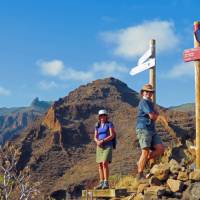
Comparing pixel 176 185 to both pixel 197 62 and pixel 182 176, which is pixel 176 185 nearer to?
pixel 182 176

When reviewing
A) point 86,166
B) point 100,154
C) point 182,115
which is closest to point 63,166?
point 86,166

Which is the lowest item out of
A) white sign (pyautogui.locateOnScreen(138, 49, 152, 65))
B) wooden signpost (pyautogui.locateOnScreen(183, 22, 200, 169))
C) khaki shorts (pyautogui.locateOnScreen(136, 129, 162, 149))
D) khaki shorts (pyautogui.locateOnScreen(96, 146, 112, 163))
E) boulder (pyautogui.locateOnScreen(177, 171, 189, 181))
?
boulder (pyautogui.locateOnScreen(177, 171, 189, 181))

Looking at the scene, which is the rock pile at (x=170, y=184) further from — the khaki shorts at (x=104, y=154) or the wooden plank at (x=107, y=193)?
the khaki shorts at (x=104, y=154)

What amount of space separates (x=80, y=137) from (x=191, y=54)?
34668mm

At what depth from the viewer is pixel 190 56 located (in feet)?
34.4

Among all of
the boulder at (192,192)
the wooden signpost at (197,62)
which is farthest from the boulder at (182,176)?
the wooden signpost at (197,62)

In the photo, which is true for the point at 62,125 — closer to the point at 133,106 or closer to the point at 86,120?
the point at 86,120

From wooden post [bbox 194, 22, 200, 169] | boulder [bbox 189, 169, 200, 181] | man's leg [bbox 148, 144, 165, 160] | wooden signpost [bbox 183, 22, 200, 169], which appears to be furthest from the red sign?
boulder [bbox 189, 169, 200, 181]

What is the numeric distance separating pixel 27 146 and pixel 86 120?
598 centimetres

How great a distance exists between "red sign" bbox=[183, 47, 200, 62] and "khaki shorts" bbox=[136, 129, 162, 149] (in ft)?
5.24

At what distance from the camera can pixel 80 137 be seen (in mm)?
44750

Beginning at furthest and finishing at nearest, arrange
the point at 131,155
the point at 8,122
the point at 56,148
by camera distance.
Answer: the point at 8,122
the point at 56,148
the point at 131,155

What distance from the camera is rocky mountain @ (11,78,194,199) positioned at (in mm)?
36969

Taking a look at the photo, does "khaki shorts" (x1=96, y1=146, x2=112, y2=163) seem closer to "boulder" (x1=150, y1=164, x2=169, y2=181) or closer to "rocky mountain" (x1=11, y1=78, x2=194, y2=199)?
"boulder" (x1=150, y1=164, x2=169, y2=181)
